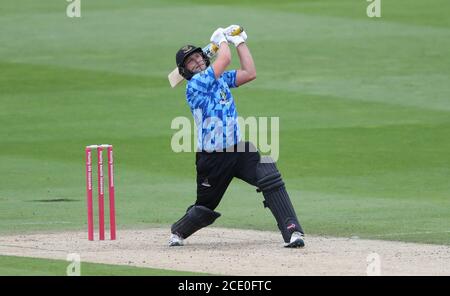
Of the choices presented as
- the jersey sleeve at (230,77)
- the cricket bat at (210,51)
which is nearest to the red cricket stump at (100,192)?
the cricket bat at (210,51)

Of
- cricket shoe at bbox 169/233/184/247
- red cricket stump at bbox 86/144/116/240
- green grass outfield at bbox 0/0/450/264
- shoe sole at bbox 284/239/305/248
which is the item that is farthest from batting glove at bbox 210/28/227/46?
green grass outfield at bbox 0/0/450/264

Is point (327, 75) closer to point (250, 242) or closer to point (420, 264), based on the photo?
point (250, 242)

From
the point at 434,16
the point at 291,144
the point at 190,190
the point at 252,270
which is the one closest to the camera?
the point at 252,270

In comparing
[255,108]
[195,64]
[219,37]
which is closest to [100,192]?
[195,64]

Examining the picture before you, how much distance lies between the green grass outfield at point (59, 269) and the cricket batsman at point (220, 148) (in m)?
1.62

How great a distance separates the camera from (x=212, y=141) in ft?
41.4

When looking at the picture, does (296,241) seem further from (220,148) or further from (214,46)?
(214,46)

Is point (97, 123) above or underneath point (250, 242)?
above

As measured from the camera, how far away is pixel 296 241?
1239 cm

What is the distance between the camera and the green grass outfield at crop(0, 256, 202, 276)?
1084cm

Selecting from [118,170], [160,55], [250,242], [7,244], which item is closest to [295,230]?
[250,242]

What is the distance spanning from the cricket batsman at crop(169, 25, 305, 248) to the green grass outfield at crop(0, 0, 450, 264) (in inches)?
47.4

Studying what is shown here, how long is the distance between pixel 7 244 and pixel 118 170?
6308mm

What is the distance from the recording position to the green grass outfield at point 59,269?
10.8m
